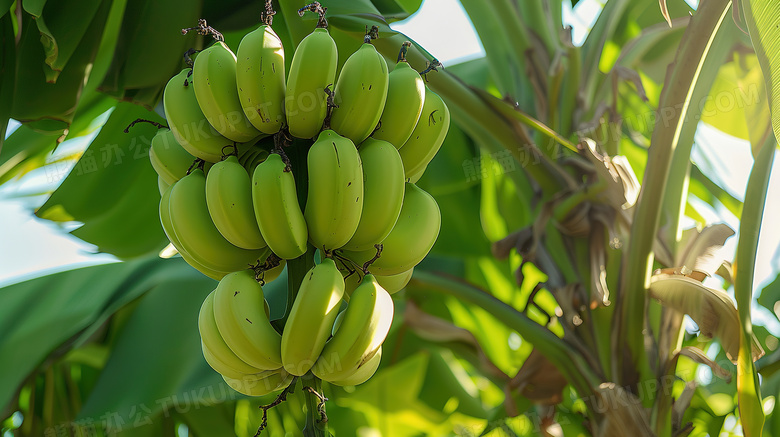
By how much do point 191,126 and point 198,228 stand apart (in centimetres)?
12

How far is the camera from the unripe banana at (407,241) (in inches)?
27.6

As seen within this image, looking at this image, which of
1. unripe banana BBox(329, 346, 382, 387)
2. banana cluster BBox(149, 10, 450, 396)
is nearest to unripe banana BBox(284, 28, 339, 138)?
banana cluster BBox(149, 10, 450, 396)

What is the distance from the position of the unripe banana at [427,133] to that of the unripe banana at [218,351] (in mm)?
292

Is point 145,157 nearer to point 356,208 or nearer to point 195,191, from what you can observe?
point 195,191

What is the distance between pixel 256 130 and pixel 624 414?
2.27ft

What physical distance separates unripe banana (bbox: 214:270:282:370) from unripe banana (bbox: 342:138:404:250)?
0.13 m

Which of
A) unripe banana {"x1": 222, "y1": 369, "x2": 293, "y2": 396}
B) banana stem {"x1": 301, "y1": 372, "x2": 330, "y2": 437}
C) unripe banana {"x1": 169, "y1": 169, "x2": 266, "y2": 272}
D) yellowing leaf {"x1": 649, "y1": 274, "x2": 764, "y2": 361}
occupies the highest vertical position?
unripe banana {"x1": 169, "y1": 169, "x2": 266, "y2": 272}

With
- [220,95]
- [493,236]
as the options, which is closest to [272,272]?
[220,95]

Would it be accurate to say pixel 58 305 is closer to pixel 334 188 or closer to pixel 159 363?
pixel 159 363

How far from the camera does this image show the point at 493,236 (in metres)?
1.56

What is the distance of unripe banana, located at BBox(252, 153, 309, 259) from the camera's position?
0.62 m

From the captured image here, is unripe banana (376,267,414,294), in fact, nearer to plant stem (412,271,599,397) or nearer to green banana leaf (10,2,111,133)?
plant stem (412,271,599,397)

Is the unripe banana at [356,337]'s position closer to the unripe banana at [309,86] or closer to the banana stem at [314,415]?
the banana stem at [314,415]

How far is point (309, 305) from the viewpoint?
0.60 meters
